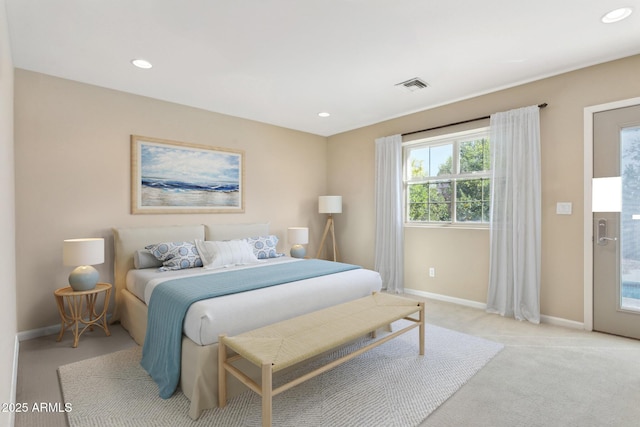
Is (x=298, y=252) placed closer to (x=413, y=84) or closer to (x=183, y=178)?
(x=183, y=178)

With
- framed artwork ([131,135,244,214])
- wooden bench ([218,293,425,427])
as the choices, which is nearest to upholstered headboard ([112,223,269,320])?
framed artwork ([131,135,244,214])

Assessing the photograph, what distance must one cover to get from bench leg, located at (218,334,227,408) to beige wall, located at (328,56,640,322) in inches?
123

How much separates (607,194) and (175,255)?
4237 millimetres

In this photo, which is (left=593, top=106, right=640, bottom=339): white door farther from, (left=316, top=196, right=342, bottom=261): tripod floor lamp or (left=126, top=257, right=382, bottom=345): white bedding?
(left=316, top=196, right=342, bottom=261): tripod floor lamp

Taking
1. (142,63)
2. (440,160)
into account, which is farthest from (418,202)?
(142,63)

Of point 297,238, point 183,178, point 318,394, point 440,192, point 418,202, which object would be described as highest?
point 183,178

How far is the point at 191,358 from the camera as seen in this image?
77.5 inches

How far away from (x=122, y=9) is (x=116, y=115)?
5.47 ft

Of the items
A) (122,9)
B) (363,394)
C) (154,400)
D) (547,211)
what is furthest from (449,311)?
(122,9)

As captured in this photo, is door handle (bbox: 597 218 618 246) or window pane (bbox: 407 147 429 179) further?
window pane (bbox: 407 147 429 179)

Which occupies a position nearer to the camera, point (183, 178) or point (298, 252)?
point (183, 178)

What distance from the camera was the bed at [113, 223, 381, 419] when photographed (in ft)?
6.37

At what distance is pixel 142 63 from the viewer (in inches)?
114

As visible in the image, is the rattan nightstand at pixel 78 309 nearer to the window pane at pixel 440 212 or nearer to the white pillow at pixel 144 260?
the white pillow at pixel 144 260
